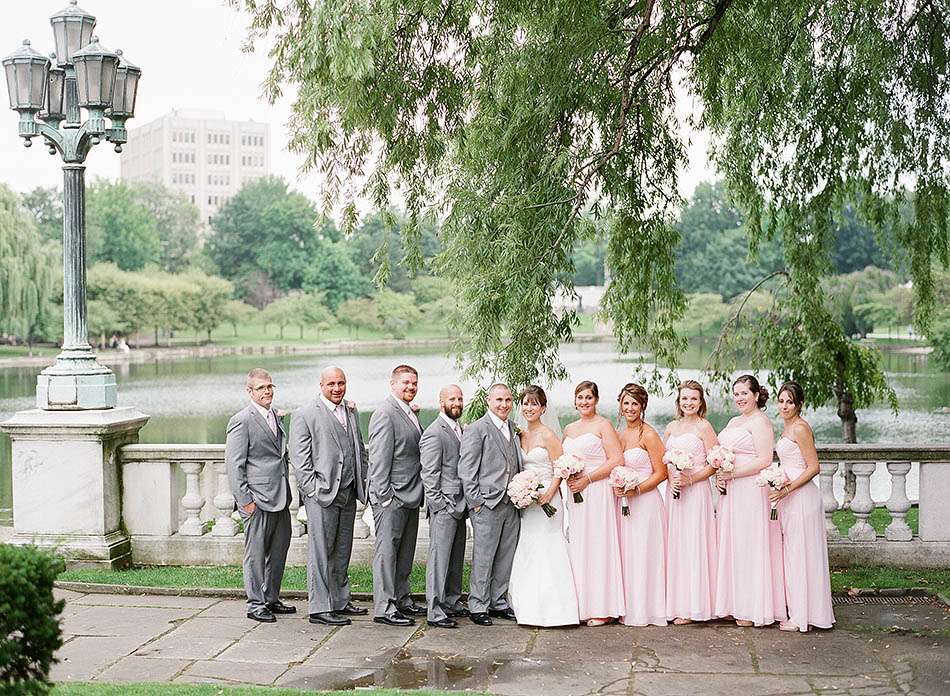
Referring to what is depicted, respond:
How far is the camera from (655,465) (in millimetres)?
7578

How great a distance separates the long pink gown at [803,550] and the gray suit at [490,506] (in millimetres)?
1752

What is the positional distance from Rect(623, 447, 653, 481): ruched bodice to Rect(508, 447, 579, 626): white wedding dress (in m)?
0.52

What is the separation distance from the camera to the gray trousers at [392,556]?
24.6ft

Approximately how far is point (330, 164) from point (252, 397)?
2.55m

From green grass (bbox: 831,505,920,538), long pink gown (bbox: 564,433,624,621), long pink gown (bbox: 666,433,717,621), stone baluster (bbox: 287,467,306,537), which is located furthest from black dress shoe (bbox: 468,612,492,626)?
green grass (bbox: 831,505,920,538)

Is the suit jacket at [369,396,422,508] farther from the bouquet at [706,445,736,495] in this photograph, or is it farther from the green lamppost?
the green lamppost

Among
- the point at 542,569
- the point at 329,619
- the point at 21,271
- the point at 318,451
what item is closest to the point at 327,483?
the point at 318,451

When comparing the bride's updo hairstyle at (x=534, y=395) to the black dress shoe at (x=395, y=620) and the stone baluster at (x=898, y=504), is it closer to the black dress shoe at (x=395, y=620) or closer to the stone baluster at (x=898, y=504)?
the black dress shoe at (x=395, y=620)

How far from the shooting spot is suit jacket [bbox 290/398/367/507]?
7.52 meters

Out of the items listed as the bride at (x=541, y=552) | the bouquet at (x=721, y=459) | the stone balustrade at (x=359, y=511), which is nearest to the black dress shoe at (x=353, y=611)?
the bride at (x=541, y=552)

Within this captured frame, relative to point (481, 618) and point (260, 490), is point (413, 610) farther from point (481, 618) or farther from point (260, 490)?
point (260, 490)

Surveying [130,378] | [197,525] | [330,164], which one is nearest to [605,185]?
[330,164]

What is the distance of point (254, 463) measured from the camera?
763 centimetres

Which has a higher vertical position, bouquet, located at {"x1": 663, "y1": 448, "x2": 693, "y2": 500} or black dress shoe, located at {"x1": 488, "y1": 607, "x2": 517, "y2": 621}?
bouquet, located at {"x1": 663, "y1": 448, "x2": 693, "y2": 500}
